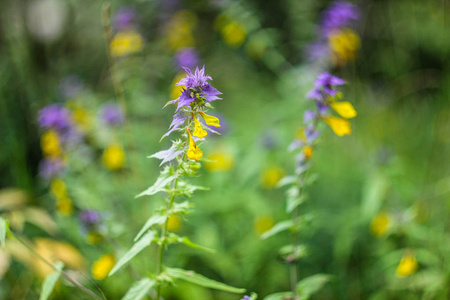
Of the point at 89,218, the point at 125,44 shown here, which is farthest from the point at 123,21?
the point at 89,218

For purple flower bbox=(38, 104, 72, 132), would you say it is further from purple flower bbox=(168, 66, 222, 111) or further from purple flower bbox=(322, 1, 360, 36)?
purple flower bbox=(322, 1, 360, 36)

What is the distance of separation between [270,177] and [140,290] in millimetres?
1526

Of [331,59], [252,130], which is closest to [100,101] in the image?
[252,130]

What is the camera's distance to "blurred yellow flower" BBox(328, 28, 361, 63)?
2705 millimetres

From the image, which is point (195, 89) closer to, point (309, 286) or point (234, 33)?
point (309, 286)

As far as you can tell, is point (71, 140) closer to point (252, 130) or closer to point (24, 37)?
point (24, 37)

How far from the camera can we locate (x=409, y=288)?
7.28ft

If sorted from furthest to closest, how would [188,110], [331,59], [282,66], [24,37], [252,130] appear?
[282,66] → [252,130] → [24,37] → [331,59] → [188,110]

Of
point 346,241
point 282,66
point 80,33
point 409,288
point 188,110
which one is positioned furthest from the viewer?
point 80,33

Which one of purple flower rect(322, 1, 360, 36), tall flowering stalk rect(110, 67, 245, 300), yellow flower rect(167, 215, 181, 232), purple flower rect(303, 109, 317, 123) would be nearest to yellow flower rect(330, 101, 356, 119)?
purple flower rect(303, 109, 317, 123)

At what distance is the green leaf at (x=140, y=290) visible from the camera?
4.10ft

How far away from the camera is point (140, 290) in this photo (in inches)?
50.4

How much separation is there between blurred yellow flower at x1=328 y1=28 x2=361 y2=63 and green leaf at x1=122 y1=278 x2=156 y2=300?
202 cm

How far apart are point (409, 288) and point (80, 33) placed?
5.12 m
